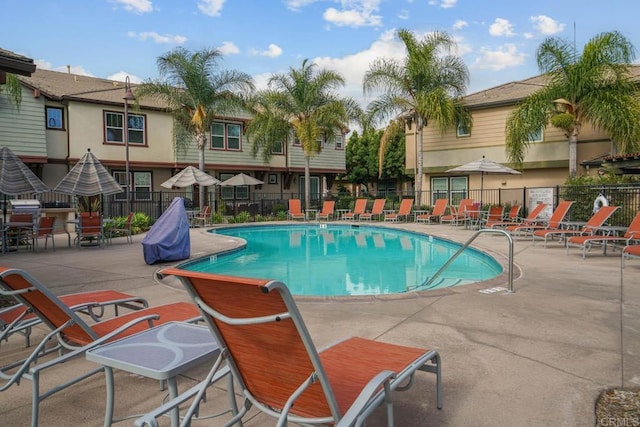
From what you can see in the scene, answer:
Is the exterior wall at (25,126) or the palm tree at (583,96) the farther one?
the exterior wall at (25,126)

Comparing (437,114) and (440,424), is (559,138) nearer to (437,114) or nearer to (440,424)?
(437,114)

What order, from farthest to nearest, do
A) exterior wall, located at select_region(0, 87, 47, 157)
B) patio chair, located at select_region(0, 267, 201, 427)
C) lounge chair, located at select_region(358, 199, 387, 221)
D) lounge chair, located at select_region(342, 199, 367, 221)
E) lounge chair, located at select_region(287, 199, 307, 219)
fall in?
1. lounge chair, located at select_region(287, 199, 307, 219)
2. lounge chair, located at select_region(342, 199, 367, 221)
3. lounge chair, located at select_region(358, 199, 387, 221)
4. exterior wall, located at select_region(0, 87, 47, 157)
5. patio chair, located at select_region(0, 267, 201, 427)

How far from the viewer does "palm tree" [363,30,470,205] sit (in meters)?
21.1

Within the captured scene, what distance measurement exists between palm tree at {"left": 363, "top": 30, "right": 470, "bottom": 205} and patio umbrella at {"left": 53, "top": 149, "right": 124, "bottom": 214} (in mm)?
14013

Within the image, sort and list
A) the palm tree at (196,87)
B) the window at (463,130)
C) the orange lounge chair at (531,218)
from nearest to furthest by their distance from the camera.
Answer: the orange lounge chair at (531,218), the palm tree at (196,87), the window at (463,130)

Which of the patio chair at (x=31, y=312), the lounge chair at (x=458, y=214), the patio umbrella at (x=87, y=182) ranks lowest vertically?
the patio chair at (x=31, y=312)

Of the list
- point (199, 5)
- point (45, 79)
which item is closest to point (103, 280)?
point (199, 5)

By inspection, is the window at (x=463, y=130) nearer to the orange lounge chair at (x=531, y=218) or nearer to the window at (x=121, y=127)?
the orange lounge chair at (x=531, y=218)

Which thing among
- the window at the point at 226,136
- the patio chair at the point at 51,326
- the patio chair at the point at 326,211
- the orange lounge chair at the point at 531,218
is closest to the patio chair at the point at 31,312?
the patio chair at the point at 51,326

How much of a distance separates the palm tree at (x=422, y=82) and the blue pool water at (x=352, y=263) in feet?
23.8

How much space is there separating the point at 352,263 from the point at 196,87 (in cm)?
1325

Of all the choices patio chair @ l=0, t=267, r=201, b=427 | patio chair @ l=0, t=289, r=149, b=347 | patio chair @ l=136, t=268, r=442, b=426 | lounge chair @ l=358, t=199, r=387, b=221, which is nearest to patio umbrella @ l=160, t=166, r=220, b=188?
lounge chair @ l=358, t=199, r=387, b=221

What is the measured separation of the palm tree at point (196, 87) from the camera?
2042 cm

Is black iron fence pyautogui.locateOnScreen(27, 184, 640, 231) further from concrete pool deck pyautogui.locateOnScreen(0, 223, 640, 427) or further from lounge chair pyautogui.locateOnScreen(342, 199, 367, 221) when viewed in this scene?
concrete pool deck pyautogui.locateOnScreen(0, 223, 640, 427)
